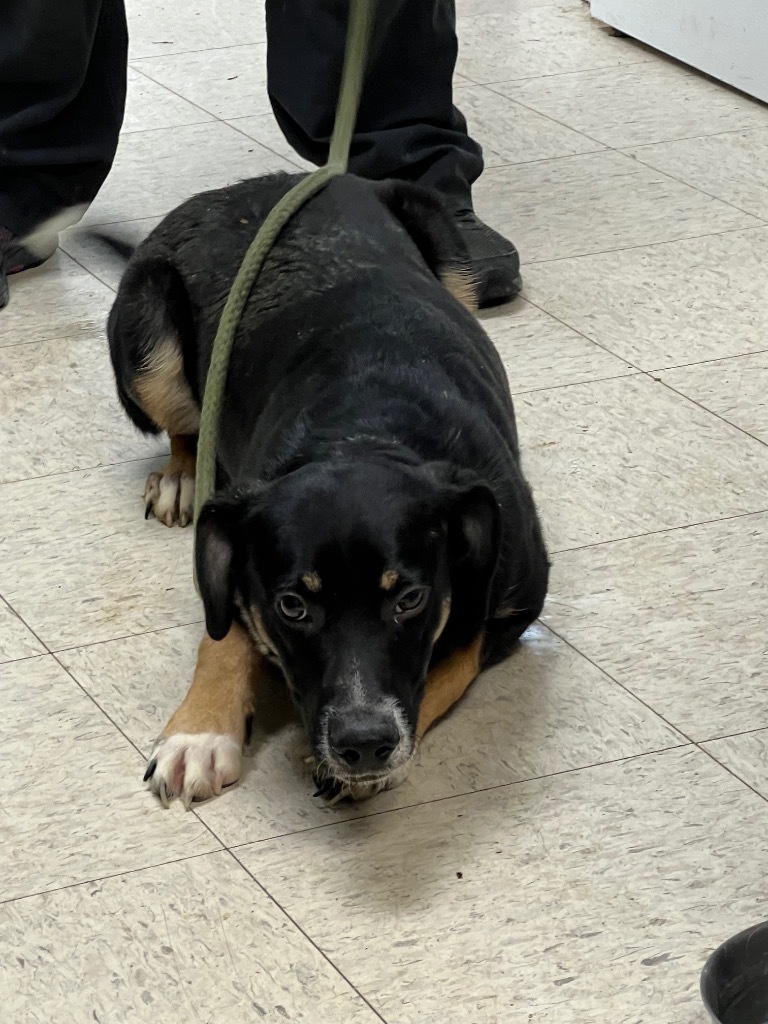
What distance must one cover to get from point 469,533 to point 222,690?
1.65 ft

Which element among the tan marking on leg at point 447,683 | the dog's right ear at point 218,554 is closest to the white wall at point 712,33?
the tan marking on leg at point 447,683

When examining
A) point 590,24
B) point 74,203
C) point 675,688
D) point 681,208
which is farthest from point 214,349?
point 590,24

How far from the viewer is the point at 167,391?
300cm

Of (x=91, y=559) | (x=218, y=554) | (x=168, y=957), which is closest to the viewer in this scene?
(x=168, y=957)

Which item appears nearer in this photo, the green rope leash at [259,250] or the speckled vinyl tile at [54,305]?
the green rope leash at [259,250]

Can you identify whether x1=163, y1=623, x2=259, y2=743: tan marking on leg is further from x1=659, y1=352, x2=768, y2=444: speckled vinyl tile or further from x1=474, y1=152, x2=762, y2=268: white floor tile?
x1=474, y1=152, x2=762, y2=268: white floor tile

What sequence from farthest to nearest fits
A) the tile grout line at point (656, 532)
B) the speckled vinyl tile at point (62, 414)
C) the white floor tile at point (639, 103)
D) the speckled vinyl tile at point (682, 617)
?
the white floor tile at point (639, 103) → the speckled vinyl tile at point (62, 414) → the tile grout line at point (656, 532) → the speckled vinyl tile at point (682, 617)

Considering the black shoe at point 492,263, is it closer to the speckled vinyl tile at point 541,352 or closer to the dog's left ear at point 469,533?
the speckled vinyl tile at point 541,352

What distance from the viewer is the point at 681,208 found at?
14.3 ft

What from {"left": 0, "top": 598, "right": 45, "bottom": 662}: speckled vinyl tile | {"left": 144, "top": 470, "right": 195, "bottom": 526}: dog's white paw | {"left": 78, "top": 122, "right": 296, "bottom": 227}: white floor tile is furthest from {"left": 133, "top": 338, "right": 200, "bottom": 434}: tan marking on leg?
{"left": 78, "top": 122, "right": 296, "bottom": 227}: white floor tile

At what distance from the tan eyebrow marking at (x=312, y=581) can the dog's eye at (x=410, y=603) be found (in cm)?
11

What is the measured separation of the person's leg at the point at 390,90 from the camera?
12.7 feet

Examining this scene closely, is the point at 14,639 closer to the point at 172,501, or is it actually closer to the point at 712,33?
the point at 172,501

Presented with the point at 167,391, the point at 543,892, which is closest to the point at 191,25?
the point at 167,391
